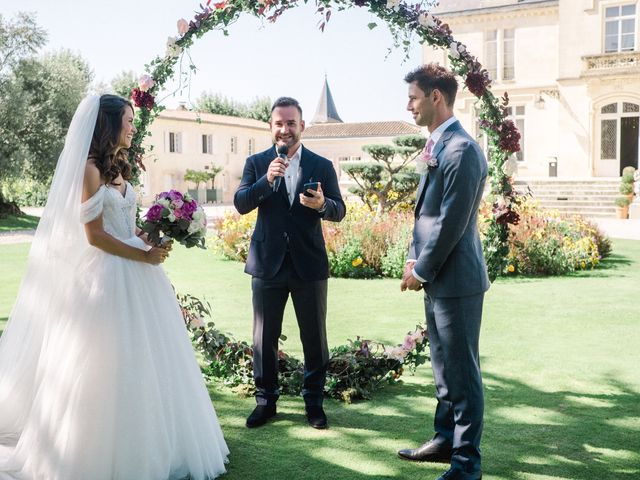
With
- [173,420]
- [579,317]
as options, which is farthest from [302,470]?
[579,317]

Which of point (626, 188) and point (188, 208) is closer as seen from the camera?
point (188, 208)

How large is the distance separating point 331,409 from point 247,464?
1.27 m

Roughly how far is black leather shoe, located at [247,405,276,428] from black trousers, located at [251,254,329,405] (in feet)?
0.13

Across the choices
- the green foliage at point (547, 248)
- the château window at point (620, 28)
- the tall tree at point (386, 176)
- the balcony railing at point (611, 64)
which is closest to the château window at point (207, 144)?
the balcony railing at point (611, 64)

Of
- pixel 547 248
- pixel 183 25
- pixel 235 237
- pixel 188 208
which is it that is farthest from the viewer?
pixel 235 237

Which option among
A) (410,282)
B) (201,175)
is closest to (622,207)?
(410,282)

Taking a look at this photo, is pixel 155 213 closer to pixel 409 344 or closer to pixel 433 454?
pixel 433 454

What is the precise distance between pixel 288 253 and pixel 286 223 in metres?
0.23

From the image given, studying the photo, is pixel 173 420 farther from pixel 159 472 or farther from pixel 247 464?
pixel 247 464

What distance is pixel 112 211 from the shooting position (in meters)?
4.13

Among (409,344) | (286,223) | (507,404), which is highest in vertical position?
(286,223)

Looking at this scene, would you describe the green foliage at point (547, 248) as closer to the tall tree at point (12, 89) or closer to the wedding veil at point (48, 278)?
the wedding veil at point (48, 278)

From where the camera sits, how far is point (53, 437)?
12.7ft

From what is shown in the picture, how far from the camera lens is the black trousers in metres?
4.97
